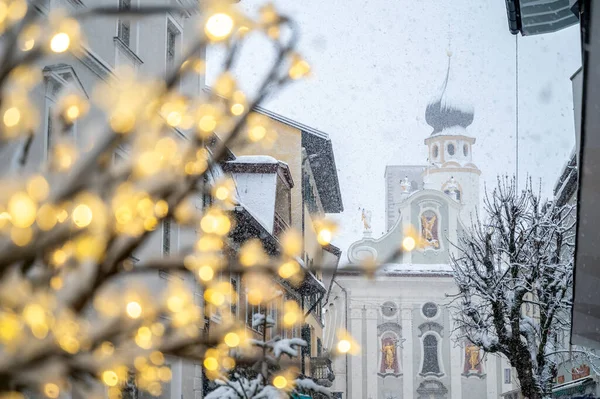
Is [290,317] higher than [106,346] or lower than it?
higher

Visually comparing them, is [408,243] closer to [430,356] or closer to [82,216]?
[82,216]

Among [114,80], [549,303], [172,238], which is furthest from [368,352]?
[114,80]

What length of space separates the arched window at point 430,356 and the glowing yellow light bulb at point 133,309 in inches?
1923

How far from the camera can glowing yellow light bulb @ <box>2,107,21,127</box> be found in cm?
332

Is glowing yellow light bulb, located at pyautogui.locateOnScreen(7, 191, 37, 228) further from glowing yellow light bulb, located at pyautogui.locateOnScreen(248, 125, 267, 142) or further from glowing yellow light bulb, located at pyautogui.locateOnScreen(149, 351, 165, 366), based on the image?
glowing yellow light bulb, located at pyautogui.locateOnScreen(248, 125, 267, 142)

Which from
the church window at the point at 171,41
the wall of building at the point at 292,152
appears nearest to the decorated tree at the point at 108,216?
the church window at the point at 171,41

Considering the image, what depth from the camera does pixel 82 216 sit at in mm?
3189

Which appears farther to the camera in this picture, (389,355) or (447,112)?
(447,112)

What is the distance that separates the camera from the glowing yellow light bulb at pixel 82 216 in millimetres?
3170

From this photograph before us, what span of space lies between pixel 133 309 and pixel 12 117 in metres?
0.83

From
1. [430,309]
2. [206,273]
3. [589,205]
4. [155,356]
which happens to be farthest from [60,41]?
[430,309]

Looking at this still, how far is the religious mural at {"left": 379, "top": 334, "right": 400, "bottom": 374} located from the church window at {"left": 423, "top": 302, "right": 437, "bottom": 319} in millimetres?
2176

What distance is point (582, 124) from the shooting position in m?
7.05

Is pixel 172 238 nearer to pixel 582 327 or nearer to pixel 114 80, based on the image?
pixel 114 80
